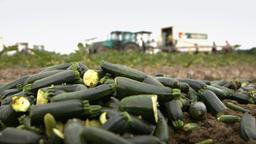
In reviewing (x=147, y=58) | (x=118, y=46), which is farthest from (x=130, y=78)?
(x=118, y=46)

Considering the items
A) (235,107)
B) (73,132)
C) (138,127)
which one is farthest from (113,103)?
(235,107)

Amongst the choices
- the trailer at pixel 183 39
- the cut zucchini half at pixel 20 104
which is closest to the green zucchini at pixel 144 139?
the cut zucchini half at pixel 20 104

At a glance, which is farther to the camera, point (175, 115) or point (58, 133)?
point (175, 115)

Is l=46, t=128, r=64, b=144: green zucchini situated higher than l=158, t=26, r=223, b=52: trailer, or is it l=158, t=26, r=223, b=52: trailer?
l=46, t=128, r=64, b=144: green zucchini

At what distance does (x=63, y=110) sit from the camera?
13.4 feet

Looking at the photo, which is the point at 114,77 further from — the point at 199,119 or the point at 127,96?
the point at 199,119

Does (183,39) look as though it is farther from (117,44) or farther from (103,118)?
(103,118)

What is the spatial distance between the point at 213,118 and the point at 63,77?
1.69 meters

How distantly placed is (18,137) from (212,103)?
232 centimetres

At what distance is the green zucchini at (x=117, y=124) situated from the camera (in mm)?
3902

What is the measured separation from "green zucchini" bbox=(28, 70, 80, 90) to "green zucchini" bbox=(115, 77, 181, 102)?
0.61 meters

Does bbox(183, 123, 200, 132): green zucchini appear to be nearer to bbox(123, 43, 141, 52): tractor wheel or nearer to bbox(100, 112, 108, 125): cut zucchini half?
bbox(100, 112, 108, 125): cut zucchini half

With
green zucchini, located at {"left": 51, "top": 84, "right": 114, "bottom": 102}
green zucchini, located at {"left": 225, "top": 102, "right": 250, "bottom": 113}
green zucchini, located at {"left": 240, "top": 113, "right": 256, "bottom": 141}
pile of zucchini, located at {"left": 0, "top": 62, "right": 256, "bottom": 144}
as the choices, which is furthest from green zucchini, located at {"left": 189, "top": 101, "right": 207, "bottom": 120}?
green zucchini, located at {"left": 51, "top": 84, "right": 114, "bottom": 102}

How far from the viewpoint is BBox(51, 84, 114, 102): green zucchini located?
4.32 meters
